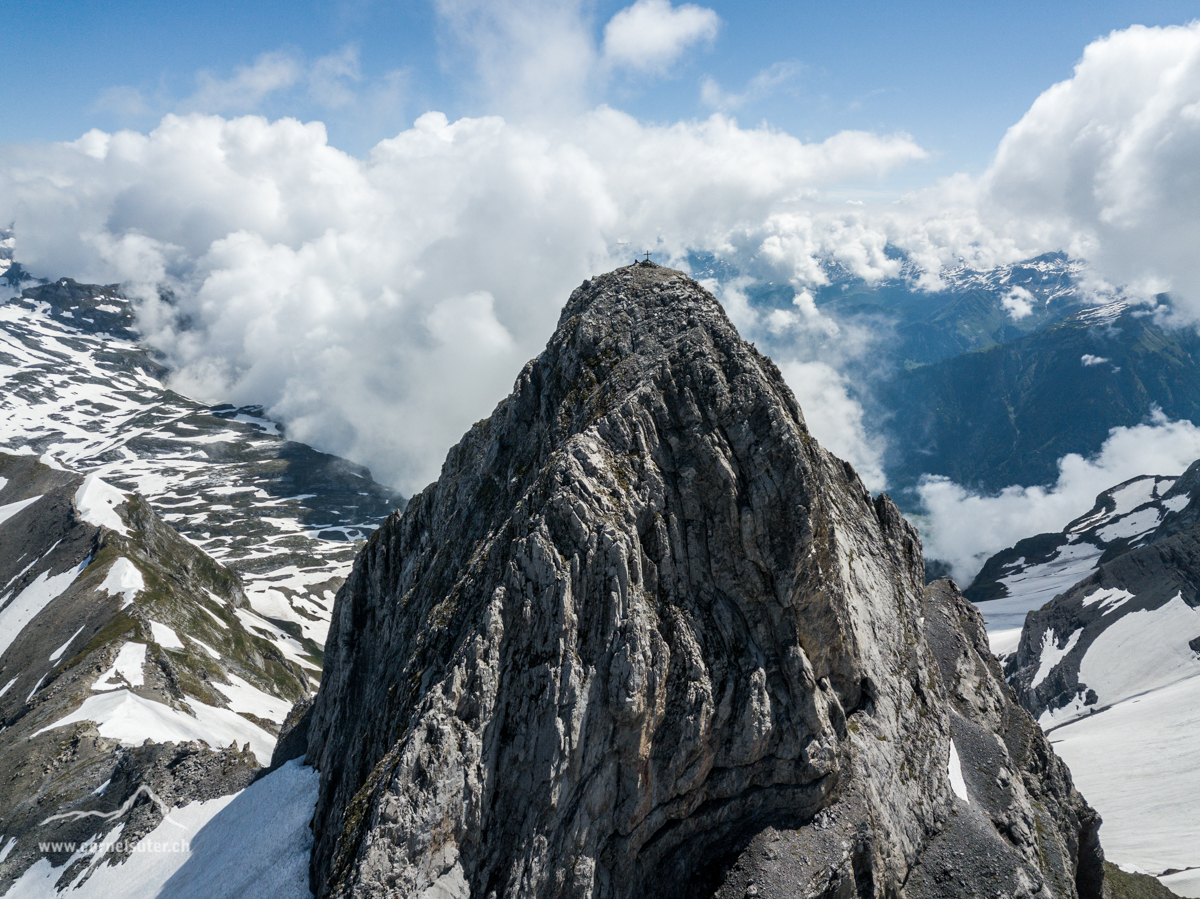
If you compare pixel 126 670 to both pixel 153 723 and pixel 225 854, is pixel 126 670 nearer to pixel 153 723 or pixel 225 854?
pixel 153 723

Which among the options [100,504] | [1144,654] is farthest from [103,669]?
[1144,654]

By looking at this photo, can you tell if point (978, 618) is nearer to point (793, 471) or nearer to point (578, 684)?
point (793, 471)

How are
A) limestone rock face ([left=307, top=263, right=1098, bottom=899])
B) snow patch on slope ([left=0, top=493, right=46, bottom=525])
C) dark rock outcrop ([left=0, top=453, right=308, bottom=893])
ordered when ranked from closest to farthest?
limestone rock face ([left=307, top=263, right=1098, bottom=899]) < dark rock outcrop ([left=0, top=453, right=308, bottom=893]) < snow patch on slope ([left=0, top=493, right=46, bottom=525])

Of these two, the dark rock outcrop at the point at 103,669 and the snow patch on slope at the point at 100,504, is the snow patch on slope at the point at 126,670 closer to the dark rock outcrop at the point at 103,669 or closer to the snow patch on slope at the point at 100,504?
the dark rock outcrop at the point at 103,669

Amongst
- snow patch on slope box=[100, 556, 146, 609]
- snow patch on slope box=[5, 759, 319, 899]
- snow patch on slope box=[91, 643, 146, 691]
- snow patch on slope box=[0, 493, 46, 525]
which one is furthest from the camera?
snow patch on slope box=[0, 493, 46, 525]

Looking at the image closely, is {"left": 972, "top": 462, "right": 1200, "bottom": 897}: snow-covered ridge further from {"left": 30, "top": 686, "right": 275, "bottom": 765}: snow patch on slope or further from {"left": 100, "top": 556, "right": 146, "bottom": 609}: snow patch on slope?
{"left": 100, "top": 556, "right": 146, "bottom": 609}: snow patch on slope

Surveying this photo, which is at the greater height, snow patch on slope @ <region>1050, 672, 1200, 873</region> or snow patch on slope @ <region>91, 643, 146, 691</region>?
snow patch on slope @ <region>91, 643, 146, 691</region>

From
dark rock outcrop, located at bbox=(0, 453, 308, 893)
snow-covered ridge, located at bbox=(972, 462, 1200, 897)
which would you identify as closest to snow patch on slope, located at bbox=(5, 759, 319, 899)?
dark rock outcrop, located at bbox=(0, 453, 308, 893)

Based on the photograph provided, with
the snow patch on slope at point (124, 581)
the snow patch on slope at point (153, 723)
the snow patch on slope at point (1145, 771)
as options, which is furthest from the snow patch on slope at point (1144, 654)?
the snow patch on slope at point (124, 581)

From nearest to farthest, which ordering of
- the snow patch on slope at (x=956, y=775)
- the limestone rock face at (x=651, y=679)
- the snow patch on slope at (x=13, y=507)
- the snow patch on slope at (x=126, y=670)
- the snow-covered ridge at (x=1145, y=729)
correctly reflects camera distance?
the limestone rock face at (x=651, y=679) → the snow patch on slope at (x=956, y=775) → the snow patch on slope at (x=126, y=670) → the snow-covered ridge at (x=1145, y=729) → the snow patch on slope at (x=13, y=507)
